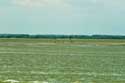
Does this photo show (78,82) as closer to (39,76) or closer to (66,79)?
(66,79)

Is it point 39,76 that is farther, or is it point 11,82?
point 39,76

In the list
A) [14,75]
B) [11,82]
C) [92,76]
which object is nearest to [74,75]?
[92,76]

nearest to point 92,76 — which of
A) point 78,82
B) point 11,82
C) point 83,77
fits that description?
point 83,77

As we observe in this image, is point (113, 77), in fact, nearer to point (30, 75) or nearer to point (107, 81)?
point (107, 81)

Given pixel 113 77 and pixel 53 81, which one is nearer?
pixel 53 81

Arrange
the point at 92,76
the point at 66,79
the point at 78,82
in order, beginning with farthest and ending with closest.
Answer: the point at 92,76, the point at 66,79, the point at 78,82

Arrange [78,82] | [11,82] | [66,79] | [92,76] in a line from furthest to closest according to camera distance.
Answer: [92,76]
[66,79]
[78,82]
[11,82]

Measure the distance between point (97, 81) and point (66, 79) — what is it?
8.80 feet

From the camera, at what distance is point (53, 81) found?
112ft

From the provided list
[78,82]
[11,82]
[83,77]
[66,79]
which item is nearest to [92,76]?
[83,77]

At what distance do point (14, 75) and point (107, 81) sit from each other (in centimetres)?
855

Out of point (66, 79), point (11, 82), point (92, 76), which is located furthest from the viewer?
point (92, 76)

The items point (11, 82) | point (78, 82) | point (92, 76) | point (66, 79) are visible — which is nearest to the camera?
point (11, 82)

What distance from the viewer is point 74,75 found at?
3962 centimetres
